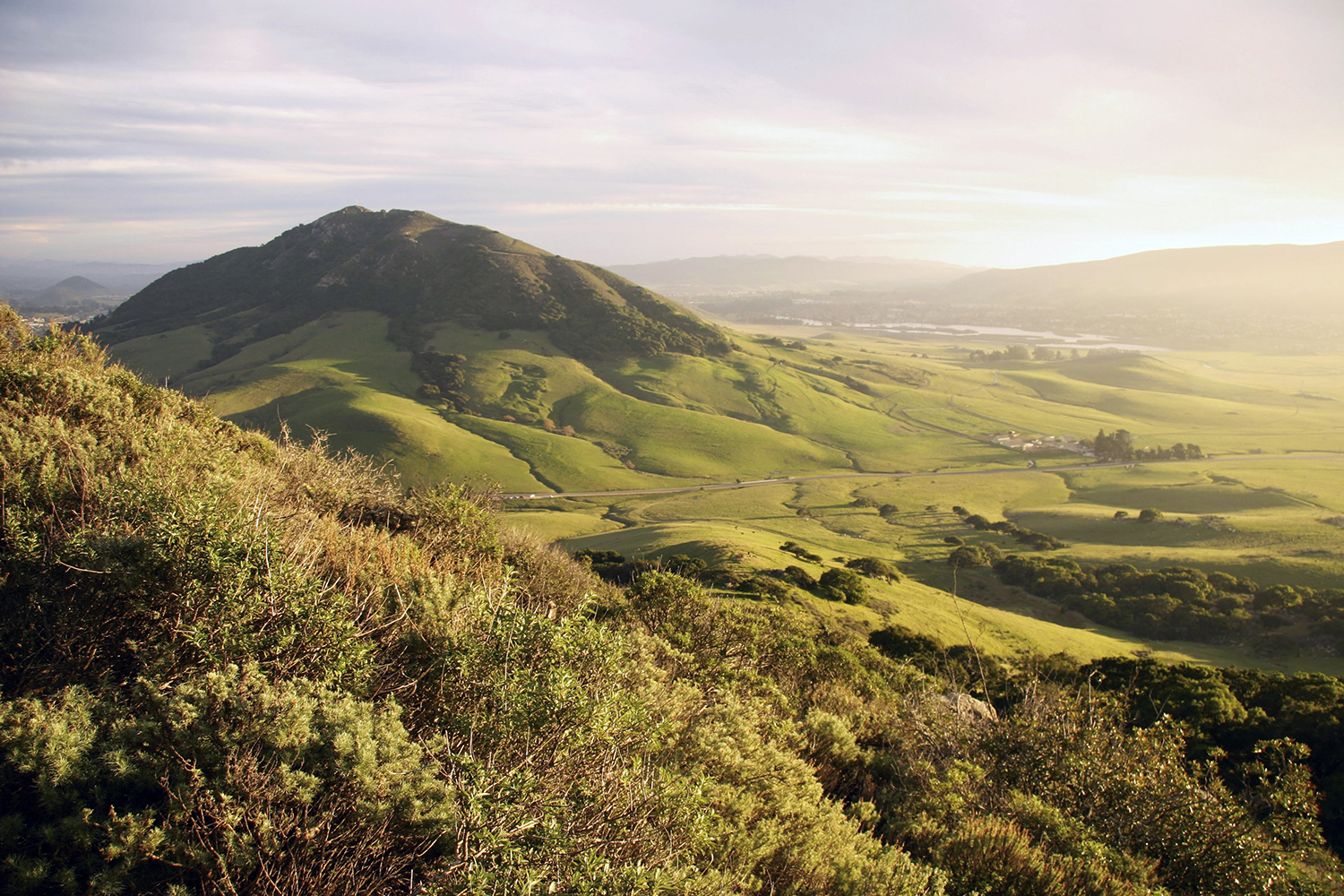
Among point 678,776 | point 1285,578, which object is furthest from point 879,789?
point 1285,578

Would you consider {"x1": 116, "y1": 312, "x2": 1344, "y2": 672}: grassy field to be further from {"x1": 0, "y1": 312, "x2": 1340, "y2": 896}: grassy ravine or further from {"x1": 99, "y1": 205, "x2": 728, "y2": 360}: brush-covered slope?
{"x1": 0, "y1": 312, "x2": 1340, "y2": 896}: grassy ravine

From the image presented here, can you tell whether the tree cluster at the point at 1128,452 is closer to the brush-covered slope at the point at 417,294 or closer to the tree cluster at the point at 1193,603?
the tree cluster at the point at 1193,603

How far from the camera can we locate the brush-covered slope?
15225cm

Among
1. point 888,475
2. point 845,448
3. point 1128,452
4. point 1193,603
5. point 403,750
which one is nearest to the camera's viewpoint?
point 403,750

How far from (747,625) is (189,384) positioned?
132 metres

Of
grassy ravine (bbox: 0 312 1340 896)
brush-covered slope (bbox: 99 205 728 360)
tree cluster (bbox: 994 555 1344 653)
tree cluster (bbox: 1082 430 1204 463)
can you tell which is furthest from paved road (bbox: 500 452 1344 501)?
grassy ravine (bbox: 0 312 1340 896)

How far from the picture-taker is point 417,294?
16800 cm

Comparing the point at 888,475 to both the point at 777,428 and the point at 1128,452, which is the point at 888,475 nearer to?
the point at 777,428

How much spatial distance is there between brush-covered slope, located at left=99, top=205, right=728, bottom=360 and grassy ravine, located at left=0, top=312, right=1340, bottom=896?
136 metres

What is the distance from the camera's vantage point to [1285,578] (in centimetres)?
5075

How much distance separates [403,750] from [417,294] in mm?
179086

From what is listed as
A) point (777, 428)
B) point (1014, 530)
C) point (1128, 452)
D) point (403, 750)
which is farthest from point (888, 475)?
point (403, 750)

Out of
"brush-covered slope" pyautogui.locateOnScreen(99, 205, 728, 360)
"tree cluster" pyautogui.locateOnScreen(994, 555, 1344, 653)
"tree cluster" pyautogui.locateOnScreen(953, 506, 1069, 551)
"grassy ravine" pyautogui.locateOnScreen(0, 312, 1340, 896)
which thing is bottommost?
"tree cluster" pyautogui.locateOnScreen(953, 506, 1069, 551)

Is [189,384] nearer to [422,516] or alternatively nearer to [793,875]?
[422,516]
